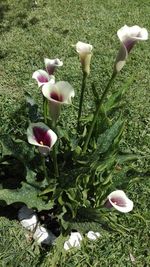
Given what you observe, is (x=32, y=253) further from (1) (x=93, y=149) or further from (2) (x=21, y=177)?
(1) (x=93, y=149)

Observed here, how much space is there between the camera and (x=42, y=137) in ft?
6.90

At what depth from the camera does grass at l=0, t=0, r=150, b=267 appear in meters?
2.77

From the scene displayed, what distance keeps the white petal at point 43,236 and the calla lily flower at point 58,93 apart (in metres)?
1.03

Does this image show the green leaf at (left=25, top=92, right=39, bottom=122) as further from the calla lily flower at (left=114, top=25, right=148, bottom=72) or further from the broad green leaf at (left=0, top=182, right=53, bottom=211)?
the calla lily flower at (left=114, top=25, right=148, bottom=72)

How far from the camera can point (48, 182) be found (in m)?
2.61

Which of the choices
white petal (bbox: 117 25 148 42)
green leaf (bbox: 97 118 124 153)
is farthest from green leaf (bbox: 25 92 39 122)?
white petal (bbox: 117 25 148 42)

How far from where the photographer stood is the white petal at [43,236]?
2.76 meters

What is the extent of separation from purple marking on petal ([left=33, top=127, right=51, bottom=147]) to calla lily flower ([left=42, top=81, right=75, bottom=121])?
0.47 ft

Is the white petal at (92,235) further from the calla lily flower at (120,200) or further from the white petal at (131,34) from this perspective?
the white petal at (131,34)

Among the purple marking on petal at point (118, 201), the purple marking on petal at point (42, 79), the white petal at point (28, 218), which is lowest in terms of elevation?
the white petal at point (28, 218)

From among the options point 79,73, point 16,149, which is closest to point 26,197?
point 16,149

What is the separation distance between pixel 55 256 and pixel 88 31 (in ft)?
8.29

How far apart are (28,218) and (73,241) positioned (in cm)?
30

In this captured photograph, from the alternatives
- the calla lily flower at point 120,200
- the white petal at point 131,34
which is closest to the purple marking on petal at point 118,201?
the calla lily flower at point 120,200
